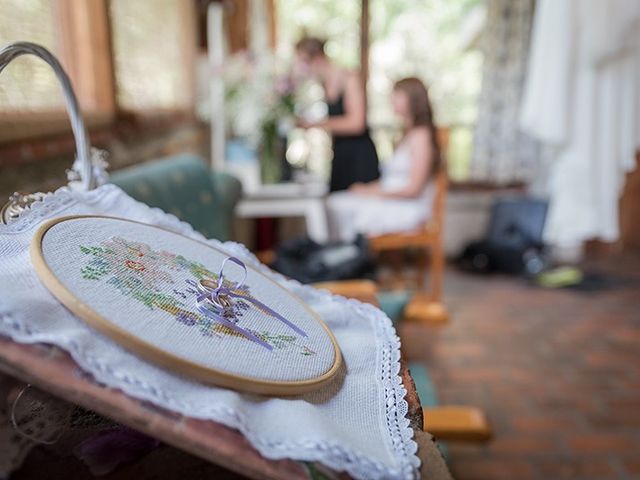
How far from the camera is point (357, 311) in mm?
724

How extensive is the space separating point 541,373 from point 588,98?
3.78ft

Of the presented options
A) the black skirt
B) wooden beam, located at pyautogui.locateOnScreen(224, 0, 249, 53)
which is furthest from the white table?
wooden beam, located at pyautogui.locateOnScreen(224, 0, 249, 53)

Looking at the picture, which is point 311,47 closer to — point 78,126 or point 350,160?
point 350,160

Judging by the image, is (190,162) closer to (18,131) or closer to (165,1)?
(18,131)

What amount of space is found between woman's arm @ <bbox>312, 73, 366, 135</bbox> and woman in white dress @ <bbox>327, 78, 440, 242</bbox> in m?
0.18

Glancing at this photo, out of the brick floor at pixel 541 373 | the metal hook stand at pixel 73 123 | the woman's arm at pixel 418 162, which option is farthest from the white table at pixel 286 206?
the metal hook stand at pixel 73 123

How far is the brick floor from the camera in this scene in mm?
2078

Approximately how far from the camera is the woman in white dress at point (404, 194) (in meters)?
3.11

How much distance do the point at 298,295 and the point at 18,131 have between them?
3.23 ft

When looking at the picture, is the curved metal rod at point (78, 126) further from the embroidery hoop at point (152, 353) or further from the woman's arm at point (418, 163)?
the woman's arm at point (418, 163)

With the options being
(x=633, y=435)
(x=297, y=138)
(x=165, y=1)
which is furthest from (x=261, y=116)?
(x=633, y=435)

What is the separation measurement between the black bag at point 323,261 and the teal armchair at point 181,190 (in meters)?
0.27

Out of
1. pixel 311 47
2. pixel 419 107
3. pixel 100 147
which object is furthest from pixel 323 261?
pixel 311 47

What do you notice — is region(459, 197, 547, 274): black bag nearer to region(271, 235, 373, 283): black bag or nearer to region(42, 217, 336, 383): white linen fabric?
region(271, 235, 373, 283): black bag
